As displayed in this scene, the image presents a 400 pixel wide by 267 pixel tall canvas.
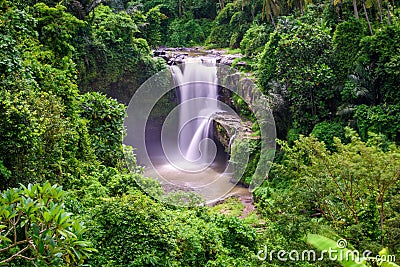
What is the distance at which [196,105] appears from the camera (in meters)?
18.7

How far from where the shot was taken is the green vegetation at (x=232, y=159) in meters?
4.50

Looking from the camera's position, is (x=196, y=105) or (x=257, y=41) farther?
(x=196, y=105)

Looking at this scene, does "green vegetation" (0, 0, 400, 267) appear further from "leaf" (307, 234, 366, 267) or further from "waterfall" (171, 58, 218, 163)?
"waterfall" (171, 58, 218, 163)

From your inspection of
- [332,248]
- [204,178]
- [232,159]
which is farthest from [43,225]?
[232,159]

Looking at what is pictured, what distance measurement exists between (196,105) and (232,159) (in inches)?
206

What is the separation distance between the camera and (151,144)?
17516mm

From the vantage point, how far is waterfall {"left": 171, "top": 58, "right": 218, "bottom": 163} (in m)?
15.6

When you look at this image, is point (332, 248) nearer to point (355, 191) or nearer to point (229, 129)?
point (355, 191)

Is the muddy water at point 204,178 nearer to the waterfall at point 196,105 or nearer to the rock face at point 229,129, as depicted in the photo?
the rock face at point 229,129

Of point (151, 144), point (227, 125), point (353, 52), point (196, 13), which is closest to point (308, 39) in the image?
point (353, 52)

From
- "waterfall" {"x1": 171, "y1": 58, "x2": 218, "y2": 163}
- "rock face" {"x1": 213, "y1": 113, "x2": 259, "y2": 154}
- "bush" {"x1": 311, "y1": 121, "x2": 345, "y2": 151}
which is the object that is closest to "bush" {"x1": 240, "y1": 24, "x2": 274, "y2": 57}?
"waterfall" {"x1": 171, "y1": 58, "x2": 218, "y2": 163}

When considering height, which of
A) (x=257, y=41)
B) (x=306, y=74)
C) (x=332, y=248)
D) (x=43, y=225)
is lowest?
(x=332, y=248)

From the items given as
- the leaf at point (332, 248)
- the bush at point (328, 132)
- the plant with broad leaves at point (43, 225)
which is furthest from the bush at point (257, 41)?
the plant with broad leaves at point (43, 225)

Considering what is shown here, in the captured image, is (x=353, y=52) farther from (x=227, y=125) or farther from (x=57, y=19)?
(x=57, y=19)
